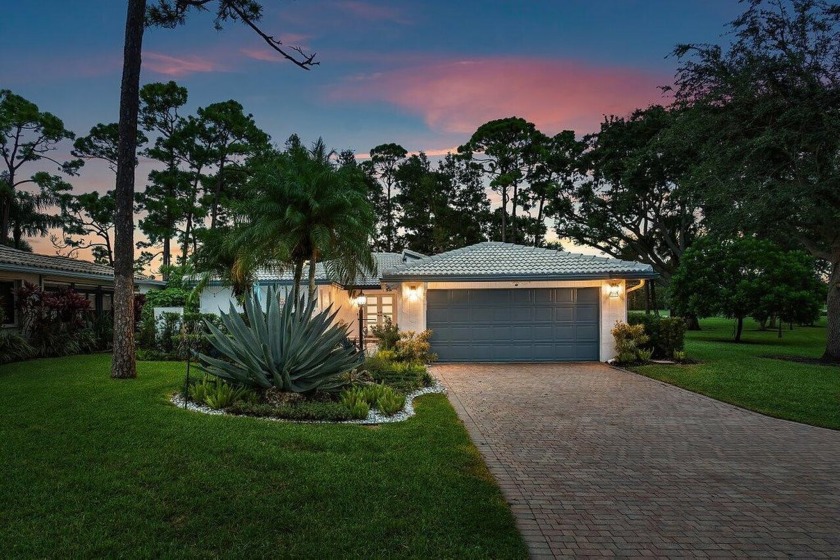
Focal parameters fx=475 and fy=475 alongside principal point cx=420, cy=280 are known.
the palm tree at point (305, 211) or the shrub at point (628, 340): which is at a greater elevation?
the palm tree at point (305, 211)

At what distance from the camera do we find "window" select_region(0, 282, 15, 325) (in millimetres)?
13516

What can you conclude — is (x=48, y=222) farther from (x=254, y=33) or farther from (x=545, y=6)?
(x=545, y=6)

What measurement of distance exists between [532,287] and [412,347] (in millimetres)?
4150

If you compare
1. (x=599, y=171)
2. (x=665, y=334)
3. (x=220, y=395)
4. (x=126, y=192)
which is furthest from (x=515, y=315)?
(x=599, y=171)

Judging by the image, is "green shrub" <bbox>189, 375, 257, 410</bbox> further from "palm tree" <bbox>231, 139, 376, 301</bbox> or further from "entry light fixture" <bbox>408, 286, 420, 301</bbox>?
"entry light fixture" <bbox>408, 286, 420, 301</bbox>

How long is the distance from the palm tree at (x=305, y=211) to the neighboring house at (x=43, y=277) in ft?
21.5

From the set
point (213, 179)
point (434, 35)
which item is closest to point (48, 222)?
point (213, 179)

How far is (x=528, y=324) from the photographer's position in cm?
1390

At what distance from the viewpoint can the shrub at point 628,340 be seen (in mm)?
12992

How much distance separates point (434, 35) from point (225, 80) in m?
7.13

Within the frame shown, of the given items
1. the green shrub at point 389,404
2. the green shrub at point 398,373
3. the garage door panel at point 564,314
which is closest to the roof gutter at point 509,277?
the garage door panel at point 564,314

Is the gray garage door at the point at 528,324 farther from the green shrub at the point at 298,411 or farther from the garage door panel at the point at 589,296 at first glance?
the green shrub at the point at 298,411

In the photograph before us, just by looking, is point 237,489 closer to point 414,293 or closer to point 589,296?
point 414,293

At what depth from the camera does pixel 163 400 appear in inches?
295
